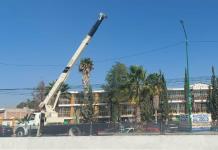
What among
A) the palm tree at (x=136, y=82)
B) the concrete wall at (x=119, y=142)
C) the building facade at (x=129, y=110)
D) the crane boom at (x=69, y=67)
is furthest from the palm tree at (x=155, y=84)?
the concrete wall at (x=119, y=142)

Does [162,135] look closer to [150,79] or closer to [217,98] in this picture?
[150,79]

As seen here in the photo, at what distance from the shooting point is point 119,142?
1081 inches

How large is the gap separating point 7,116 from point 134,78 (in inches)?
2142

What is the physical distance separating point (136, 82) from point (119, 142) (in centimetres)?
4887

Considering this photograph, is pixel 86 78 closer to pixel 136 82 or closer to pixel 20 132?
pixel 136 82

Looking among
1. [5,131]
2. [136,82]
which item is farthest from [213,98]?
[5,131]

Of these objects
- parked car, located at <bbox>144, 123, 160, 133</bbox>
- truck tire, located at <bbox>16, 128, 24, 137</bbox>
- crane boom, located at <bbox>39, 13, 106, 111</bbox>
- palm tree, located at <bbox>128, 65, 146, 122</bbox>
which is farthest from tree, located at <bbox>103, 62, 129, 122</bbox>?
parked car, located at <bbox>144, 123, 160, 133</bbox>

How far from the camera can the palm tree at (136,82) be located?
249ft

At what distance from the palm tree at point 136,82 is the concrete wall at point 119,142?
4611cm

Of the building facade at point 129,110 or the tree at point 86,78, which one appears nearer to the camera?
the tree at point 86,78

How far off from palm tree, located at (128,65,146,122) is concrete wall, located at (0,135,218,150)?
4611cm

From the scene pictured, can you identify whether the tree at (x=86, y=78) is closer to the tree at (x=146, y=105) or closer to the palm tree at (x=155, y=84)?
the tree at (x=146, y=105)

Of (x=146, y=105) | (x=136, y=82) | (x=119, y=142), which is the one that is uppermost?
(x=136, y=82)

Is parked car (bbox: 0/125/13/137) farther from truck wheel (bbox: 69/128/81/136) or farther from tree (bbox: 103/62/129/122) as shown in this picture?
tree (bbox: 103/62/129/122)
